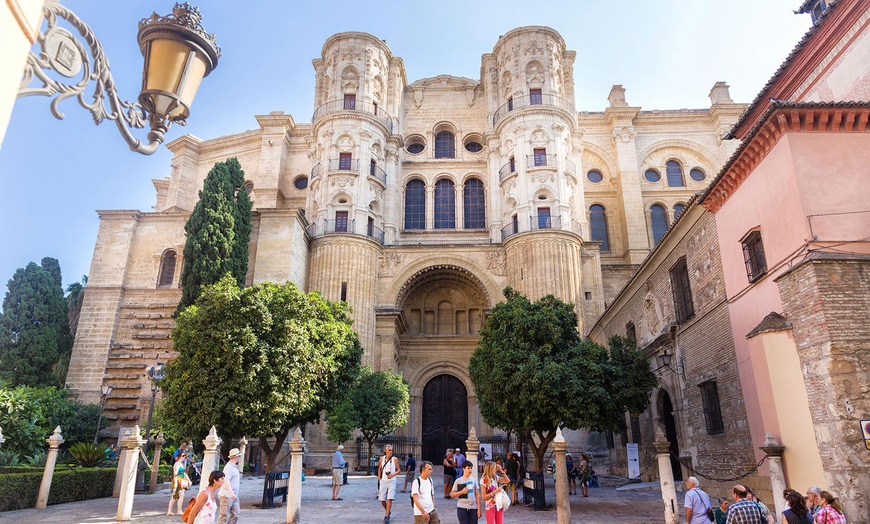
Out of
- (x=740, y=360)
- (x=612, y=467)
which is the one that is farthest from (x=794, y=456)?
(x=612, y=467)

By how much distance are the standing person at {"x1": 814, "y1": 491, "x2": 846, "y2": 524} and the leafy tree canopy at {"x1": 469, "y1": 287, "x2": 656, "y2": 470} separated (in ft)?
22.1

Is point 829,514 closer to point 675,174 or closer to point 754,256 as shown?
point 754,256

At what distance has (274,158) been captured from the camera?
33625mm

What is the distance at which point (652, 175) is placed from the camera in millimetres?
34781

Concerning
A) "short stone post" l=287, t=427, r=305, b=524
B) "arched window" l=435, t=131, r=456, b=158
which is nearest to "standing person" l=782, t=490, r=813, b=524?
"short stone post" l=287, t=427, r=305, b=524

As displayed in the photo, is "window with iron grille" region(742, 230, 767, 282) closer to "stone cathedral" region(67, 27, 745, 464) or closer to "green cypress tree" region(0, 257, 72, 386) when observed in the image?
"stone cathedral" region(67, 27, 745, 464)

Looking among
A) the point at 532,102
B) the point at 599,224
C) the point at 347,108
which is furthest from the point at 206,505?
the point at 599,224

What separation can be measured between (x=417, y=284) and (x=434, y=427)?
7.41 meters

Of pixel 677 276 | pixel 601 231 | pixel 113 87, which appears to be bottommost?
pixel 113 87

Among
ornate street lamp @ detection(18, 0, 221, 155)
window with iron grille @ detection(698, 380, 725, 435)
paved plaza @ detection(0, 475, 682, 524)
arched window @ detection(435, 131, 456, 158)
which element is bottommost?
paved plaza @ detection(0, 475, 682, 524)

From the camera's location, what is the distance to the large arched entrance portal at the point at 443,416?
90.1ft

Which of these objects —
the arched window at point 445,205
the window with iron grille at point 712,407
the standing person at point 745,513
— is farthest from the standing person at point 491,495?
the arched window at point 445,205

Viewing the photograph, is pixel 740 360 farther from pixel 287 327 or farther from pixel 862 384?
pixel 287 327

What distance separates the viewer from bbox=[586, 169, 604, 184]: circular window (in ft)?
115
